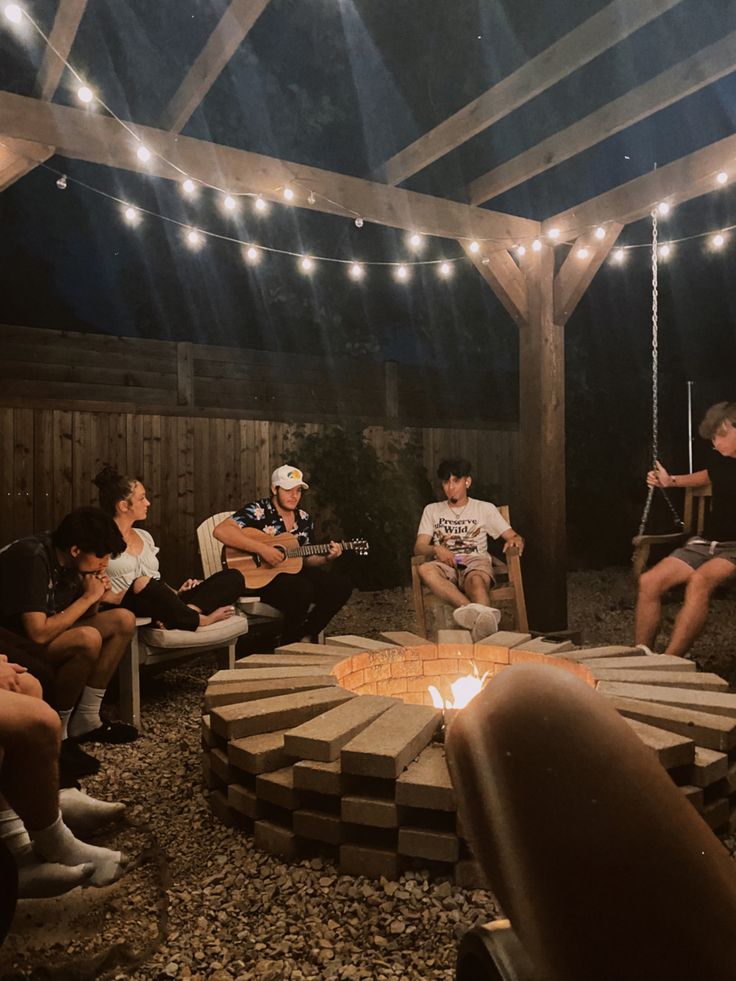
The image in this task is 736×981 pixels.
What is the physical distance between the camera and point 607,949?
0.51 m

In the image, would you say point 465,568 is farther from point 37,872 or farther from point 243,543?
point 37,872

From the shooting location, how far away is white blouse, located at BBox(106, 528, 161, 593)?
3371 mm

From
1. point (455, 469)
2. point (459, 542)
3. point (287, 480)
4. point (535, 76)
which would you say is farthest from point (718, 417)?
point (287, 480)

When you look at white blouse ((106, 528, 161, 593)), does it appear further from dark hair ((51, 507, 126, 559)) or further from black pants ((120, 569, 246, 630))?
dark hair ((51, 507, 126, 559))

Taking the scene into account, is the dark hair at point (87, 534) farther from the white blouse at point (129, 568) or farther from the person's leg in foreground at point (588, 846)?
the person's leg in foreground at point (588, 846)

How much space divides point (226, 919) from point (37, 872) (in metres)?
0.50

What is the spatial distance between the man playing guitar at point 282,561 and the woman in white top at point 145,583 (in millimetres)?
272

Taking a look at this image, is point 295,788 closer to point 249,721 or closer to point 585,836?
point 249,721

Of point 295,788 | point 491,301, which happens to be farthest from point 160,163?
point 491,301

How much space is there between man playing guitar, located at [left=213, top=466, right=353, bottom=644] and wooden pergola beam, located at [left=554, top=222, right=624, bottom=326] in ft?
6.91

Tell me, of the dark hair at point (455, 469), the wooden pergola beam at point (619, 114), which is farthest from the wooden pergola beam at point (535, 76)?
the dark hair at point (455, 469)

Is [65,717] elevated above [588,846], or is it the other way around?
[588,846]

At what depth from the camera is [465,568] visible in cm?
433

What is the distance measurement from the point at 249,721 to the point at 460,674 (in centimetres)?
98
